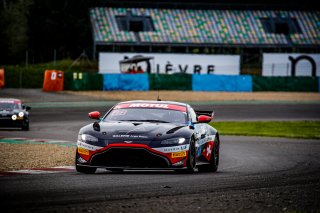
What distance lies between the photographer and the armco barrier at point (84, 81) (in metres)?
51.5

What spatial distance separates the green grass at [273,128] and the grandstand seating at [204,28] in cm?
3086

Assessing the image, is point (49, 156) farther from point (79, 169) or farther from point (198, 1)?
point (198, 1)

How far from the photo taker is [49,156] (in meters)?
17.1

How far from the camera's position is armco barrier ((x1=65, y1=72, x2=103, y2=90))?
51500 mm

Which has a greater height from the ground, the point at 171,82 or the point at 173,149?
the point at 171,82

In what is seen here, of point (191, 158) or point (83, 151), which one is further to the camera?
point (191, 158)

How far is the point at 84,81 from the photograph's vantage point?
5178 cm

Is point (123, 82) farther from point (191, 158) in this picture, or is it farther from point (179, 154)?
point (179, 154)

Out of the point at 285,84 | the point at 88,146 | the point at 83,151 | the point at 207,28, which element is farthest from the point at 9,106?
the point at 207,28

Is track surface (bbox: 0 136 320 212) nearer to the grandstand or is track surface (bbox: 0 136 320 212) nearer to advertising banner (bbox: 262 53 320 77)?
the grandstand

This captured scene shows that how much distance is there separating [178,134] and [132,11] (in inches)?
2154

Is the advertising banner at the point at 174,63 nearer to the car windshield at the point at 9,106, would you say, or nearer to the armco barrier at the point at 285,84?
the armco barrier at the point at 285,84

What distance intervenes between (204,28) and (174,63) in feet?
14.1

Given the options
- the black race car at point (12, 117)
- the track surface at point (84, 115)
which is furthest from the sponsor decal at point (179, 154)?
the black race car at point (12, 117)
